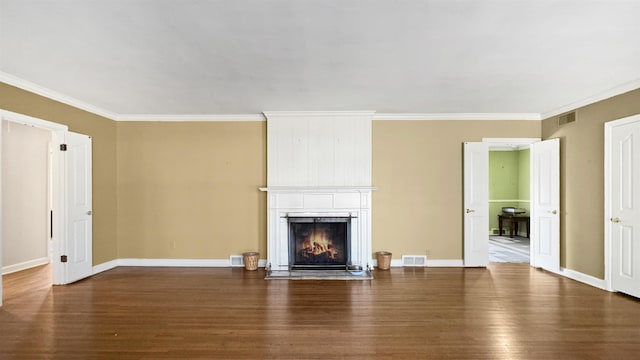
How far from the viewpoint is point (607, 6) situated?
87.7 inches

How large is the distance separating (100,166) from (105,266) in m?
1.61

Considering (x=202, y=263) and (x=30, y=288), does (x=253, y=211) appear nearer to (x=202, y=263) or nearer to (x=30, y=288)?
(x=202, y=263)

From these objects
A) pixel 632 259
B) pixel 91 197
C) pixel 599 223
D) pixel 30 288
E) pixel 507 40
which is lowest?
pixel 30 288

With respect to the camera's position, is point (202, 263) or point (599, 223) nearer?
point (599, 223)

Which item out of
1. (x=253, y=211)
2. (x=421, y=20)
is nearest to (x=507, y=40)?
(x=421, y=20)

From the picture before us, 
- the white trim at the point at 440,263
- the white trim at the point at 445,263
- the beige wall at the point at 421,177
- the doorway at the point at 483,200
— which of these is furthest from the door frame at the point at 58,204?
the doorway at the point at 483,200

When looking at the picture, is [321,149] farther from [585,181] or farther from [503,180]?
[503,180]

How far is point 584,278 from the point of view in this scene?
4.57 metres

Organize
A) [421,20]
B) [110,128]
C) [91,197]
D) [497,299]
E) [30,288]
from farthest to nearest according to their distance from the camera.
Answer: [110,128]
[91,197]
[30,288]
[497,299]
[421,20]

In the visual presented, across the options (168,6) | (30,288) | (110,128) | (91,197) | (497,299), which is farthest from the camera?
(110,128)

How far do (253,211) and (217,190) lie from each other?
71 centimetres

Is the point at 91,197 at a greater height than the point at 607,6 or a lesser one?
lesser

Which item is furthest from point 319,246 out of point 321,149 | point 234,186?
point 234,186

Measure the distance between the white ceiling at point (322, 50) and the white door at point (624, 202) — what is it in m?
0.59
